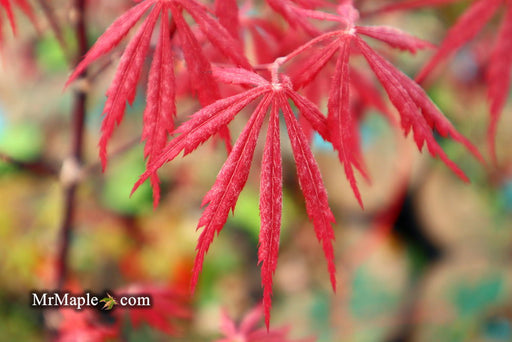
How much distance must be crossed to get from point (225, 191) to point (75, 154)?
515 mm

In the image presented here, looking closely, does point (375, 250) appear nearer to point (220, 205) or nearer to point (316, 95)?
point (316, 95)

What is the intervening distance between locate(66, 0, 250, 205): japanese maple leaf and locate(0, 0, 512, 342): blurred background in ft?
3.90

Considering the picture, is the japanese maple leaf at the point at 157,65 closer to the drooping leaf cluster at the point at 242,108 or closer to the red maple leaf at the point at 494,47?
the drooping leaf cluster at the point at 242,108

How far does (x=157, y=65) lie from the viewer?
1.58ft

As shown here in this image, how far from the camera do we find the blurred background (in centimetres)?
169

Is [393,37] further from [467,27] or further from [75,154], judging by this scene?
[75,154]

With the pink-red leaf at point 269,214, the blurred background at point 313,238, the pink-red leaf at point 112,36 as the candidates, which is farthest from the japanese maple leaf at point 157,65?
the blurred background at point 313,238

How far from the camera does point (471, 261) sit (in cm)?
179

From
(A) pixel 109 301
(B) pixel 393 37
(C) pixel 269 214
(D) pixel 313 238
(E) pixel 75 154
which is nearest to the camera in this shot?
(C) pixel 269 214

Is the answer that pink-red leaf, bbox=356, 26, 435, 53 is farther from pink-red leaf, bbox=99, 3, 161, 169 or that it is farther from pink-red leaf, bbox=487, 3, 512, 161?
pink-red leaf, bbox=99, 3, 161, 169

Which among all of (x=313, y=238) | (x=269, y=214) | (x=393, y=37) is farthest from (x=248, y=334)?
(x=313, y=238)

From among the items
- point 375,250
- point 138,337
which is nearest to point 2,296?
point 138,337

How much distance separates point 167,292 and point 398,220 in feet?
4.46

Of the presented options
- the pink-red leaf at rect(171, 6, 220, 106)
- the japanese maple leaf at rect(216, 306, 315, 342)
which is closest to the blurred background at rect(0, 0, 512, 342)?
the japanese maple leaf at rect(216, 306, 315, 342)
